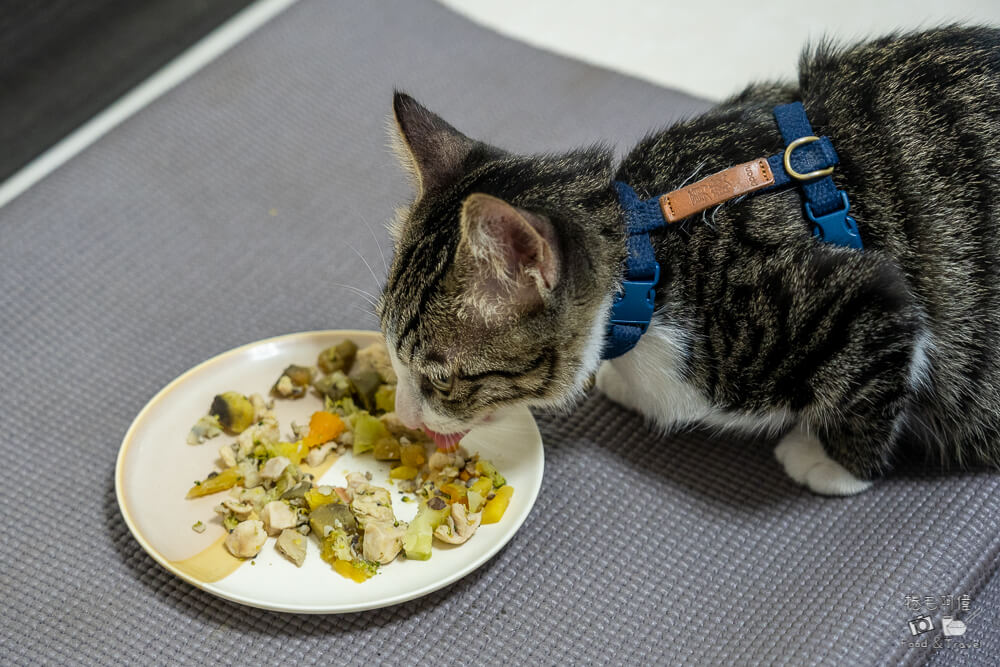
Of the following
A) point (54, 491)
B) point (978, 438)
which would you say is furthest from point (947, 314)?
point (54, 491)

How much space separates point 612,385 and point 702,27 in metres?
1.61

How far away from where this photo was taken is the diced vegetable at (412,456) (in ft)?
4.66

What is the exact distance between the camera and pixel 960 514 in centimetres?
138

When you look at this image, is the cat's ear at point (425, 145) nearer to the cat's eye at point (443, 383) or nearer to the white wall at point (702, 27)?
the cat's eye at point (443, 383)

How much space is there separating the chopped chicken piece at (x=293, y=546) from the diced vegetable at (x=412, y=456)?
201 millimetres

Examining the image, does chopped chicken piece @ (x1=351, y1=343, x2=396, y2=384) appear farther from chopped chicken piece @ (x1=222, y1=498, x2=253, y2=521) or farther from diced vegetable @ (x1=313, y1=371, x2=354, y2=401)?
chopped chicken piece @ (x1=222, y1=498, x2=253, y2=521)

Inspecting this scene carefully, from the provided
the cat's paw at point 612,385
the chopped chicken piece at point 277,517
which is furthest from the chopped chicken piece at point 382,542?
the cat's paw at point 612,385

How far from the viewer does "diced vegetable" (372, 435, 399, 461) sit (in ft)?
4.68

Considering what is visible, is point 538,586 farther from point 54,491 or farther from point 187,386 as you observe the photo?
point 54,491

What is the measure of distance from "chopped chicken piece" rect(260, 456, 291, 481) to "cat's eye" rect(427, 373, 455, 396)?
30cm

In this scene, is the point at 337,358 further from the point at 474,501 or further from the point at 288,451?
the point at 474,501

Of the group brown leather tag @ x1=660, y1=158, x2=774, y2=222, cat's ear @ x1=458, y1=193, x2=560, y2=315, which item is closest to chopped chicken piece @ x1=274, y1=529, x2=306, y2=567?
cat's ear @ x1=458, y1=193, x2=560, y2=315

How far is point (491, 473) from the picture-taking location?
4.58ft

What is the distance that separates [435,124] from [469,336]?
0.33 metres
